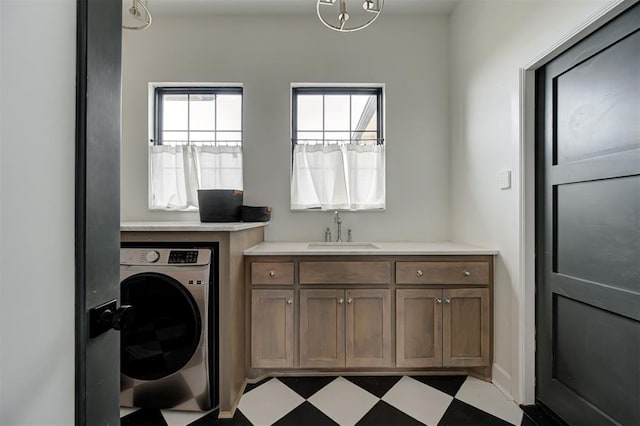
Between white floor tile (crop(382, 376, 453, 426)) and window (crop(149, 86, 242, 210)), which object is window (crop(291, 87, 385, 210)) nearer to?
window (crop(149, 86, 242, 210))

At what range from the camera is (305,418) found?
161cm

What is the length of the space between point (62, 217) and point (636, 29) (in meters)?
1.93

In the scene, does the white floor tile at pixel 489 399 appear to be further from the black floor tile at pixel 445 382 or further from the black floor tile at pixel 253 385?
the black floor tile at pixel 253 385

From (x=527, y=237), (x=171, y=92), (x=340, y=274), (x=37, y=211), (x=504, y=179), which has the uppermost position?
(x=171, y=92)

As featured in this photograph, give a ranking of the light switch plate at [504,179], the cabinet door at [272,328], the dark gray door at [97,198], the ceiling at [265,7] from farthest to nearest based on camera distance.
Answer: the ceiling at [265,7], the cabinet door at [272,328], the light switch plate at [504,179], the dark gray door at [97,198]

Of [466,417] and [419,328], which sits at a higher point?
[419,328]

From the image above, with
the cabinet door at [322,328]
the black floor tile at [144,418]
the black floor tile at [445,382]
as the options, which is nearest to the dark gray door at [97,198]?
the black floor tile at [144,418]

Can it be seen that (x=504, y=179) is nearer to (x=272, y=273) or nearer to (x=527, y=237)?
(x=527, y=237)

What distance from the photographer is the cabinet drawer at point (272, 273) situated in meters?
1.94

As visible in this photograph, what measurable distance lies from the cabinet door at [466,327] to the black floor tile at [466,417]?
28 centimetres

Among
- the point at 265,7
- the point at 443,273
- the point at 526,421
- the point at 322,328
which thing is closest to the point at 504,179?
the point at 443,273

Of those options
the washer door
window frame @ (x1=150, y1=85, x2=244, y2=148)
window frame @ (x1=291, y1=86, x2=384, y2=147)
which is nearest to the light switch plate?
window frame @ (x1=291, y1=86, x2=384, y2=147)

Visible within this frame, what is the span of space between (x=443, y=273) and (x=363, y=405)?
37.2 inches

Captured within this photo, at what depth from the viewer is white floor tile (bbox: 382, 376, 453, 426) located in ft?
5.35
